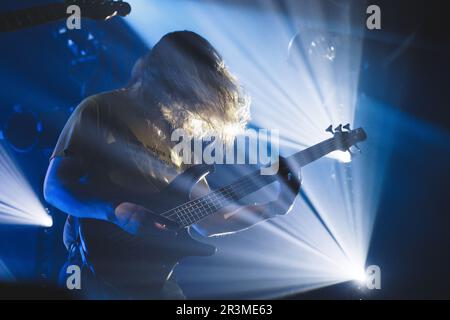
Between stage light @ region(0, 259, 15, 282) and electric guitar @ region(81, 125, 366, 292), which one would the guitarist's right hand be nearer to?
electric guitar @ region(81, 125, 366, 292)

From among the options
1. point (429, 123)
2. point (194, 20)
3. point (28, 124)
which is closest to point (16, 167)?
point (28, 124)

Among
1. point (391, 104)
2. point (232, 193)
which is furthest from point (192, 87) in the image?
point (391, 104)

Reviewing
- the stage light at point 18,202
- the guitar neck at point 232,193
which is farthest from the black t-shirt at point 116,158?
the stage light at point 18,202

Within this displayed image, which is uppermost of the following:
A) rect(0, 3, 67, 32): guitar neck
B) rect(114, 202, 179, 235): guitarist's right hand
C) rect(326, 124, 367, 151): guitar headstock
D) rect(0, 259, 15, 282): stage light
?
rect(0, 3, 67, 32): guitar neck

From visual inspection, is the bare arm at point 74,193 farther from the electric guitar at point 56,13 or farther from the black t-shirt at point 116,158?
the electric guitar at point 56,13

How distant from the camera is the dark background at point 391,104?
2.16 metres

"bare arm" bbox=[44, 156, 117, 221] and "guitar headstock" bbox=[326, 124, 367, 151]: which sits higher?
"guitar headstock" bbox=[326, 124, 367, 151]

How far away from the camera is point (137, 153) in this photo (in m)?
1.97

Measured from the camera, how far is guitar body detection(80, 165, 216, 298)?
1.80 meters

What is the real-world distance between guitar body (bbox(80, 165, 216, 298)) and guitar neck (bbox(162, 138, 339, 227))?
0.13 ft

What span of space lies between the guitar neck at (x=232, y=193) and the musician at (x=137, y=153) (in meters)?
0.10

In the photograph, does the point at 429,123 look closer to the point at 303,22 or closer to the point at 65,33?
the point at 303,22

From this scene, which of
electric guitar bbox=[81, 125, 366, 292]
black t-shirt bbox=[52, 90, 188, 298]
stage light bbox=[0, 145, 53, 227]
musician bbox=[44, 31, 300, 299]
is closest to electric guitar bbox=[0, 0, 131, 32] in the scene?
musician bbox=[44, 31, 300, 299]
